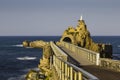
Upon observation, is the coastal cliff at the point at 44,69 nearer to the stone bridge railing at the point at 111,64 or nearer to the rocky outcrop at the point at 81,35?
the stone bridge railing at the point at 111,64

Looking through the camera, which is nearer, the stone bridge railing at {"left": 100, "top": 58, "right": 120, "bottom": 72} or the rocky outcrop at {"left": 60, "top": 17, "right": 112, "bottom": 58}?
the stone bridge railing at {"left": 100, "top": 58, "right": 120, "bottom": 72}

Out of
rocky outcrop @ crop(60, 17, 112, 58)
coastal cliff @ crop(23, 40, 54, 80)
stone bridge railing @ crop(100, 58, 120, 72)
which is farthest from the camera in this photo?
rocky outcrop @ crop(60, 17, 112, 58)

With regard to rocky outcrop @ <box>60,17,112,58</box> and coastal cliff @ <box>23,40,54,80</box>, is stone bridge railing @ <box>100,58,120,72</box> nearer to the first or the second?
coastal cliff @ <box>23,40,54,80</box>

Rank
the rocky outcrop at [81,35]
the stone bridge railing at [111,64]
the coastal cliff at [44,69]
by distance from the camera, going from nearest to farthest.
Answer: the stone bridge railing at [111,64] → the coastal cliff at [44,69] → the rocky outcrop at [81,35]

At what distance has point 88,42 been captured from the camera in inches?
2975

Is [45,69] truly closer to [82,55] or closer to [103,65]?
[82,55]

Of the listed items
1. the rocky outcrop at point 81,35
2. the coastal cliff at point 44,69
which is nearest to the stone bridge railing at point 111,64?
the coastal cliff at point 44,69

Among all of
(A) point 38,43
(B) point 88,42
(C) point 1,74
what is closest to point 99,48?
(B) point 88,42

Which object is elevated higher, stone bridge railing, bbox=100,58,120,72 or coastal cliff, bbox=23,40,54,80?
stone bridge railing, bbox=100,58,120,72

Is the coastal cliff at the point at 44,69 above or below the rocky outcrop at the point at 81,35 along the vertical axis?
below

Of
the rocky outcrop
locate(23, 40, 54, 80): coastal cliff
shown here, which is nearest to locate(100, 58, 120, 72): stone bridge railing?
locate(23, 40, 54, 80): coastal cliff

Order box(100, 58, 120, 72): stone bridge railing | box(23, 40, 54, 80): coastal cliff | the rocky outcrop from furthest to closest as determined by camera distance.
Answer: the rocky outcrop → box(23, 40, 54, 80): coastal cliff → box(100, 58, 120, 72): stone bridge railing

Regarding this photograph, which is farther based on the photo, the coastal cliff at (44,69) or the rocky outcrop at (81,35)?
the rocky outcrop at (81,35)

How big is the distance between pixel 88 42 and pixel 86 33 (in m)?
2.14
